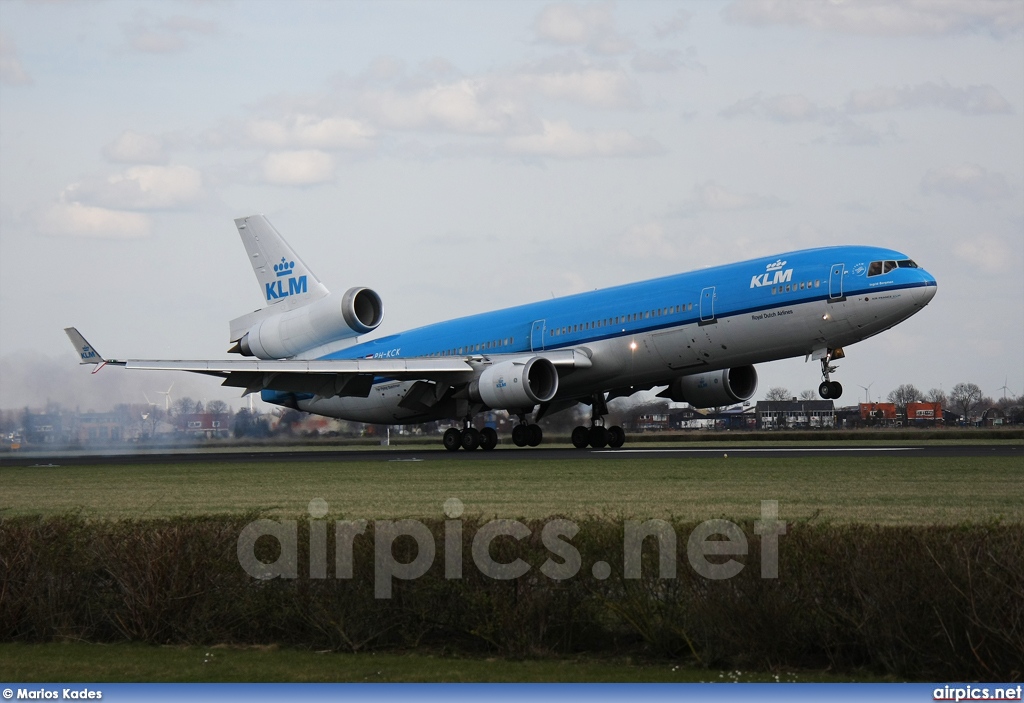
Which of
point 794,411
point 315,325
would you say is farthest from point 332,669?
point 794,411

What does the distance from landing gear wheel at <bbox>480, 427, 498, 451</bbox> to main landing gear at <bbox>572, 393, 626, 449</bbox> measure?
2917 millimetres

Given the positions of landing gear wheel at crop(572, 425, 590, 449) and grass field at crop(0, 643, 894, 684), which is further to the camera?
landing gear wheel at crop(572, 425, 590, 449)

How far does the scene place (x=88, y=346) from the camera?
3750cm

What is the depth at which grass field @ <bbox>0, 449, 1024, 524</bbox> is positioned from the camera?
17.1m

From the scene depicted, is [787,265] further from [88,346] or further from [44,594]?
[44,594]

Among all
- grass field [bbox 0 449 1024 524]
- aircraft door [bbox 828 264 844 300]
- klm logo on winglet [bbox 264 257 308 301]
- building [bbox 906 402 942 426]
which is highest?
klm logo on winglet [bbox 264 257 308 301]

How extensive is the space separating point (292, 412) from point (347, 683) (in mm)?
47300

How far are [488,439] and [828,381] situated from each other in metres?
13.8

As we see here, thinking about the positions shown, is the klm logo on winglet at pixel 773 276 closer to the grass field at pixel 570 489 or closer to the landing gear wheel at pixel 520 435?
the grass field at pixel 570 489

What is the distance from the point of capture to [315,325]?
48406 mm

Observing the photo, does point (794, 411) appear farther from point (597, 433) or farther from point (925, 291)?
point (925, 291)

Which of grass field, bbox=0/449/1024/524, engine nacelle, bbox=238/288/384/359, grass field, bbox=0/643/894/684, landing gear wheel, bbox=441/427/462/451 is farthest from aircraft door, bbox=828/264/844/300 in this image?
grass field, bbox=0/643/894/684

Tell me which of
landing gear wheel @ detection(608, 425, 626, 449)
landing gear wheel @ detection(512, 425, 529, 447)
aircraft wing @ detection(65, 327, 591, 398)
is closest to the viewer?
aircraft wing @ detection(65, 327, 591, 398)

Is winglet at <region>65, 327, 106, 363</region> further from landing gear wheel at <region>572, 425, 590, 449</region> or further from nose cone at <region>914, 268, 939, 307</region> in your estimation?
nose cone at <region>914, 268, 939, 307</region>
